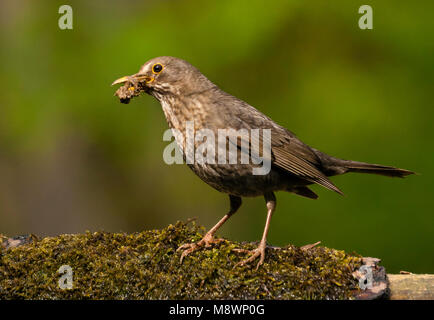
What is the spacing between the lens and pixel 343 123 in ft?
24.6

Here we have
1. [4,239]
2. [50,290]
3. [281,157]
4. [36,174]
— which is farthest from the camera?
[36,174]

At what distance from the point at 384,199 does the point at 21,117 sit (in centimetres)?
508

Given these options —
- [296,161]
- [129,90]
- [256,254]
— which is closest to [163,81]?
[129,90]

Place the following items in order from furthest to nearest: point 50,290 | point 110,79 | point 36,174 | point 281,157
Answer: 1. point 36,174
2. point 110,79
3. point 281,157
4. point 50,290

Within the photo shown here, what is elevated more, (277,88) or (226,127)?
(277,88)

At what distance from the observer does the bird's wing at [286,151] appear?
176 inches

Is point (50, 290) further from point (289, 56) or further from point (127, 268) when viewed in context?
point (289, 56)

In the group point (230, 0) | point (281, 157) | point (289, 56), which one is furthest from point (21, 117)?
point (281, 157)

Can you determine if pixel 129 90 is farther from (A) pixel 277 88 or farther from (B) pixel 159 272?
(A) pixel 277 88

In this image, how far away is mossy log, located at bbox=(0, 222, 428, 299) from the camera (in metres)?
3.50

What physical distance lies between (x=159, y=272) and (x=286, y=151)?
5.36 ft

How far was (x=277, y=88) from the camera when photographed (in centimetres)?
778

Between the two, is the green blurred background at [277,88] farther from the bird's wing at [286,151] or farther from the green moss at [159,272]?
the green moss at [159,272]

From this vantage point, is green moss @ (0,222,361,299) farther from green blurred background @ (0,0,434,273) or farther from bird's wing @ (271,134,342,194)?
green blurred background @ (0,0,434,273)
